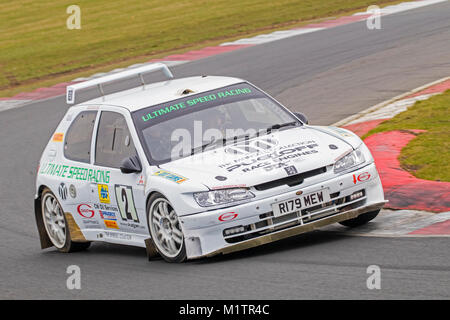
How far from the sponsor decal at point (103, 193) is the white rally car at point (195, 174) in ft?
0.04

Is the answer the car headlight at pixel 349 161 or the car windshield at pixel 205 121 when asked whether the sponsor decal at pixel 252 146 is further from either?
the car headlight at pixel 349 161

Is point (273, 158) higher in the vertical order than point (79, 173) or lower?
higher

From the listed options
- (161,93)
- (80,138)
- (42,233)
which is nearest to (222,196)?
(161,93)

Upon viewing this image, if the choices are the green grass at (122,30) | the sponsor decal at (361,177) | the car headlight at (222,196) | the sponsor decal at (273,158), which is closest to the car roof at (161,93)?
the sponsor decal at (273,158)

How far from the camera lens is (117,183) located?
841 cm

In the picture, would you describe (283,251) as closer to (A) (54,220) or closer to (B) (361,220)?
(B) (361,220)

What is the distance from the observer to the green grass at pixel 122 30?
91.8 ft

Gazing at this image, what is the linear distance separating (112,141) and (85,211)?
84 cm

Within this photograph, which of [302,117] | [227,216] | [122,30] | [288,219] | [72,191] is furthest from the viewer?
[122,30]

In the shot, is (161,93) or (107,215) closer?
(107,215)

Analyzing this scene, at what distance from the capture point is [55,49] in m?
32.8
